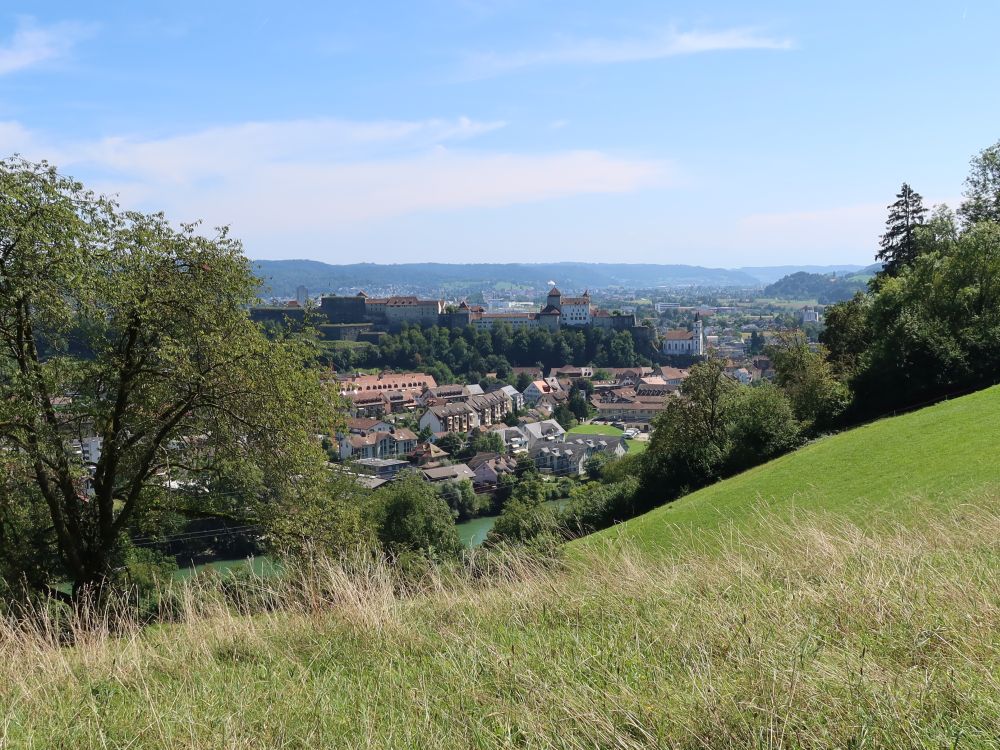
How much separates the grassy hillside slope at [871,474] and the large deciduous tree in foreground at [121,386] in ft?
12.2

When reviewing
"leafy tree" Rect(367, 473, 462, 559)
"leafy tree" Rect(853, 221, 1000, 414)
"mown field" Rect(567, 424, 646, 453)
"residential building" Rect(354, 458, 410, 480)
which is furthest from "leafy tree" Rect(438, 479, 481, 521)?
"mown field" Rect(567, 424, 646, 453)

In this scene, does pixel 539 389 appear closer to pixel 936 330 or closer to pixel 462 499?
pixel 462 499

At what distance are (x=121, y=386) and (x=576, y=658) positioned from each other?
6408mm

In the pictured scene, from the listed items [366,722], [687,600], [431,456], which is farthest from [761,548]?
[431,456]

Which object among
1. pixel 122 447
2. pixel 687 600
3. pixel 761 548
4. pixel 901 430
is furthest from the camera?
pixel 901 430

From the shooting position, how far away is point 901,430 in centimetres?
1339

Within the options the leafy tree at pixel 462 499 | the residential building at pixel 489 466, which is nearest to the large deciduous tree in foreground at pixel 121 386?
the leafy tree at pixel 462 499

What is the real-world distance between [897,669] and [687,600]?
43.0 inches

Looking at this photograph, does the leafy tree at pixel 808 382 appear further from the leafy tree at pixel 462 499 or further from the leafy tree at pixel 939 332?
the leafy tree at pixel 462 499

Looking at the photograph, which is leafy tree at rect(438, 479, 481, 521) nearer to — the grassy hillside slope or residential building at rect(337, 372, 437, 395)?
the grassy hillside slope

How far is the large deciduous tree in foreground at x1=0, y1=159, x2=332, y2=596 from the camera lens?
7219mm

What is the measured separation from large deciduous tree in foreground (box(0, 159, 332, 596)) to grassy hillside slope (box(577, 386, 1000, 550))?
3.71 meters

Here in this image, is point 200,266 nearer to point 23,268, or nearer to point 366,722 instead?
point 23,268

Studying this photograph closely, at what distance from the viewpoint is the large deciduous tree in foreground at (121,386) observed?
7219 millimetres
